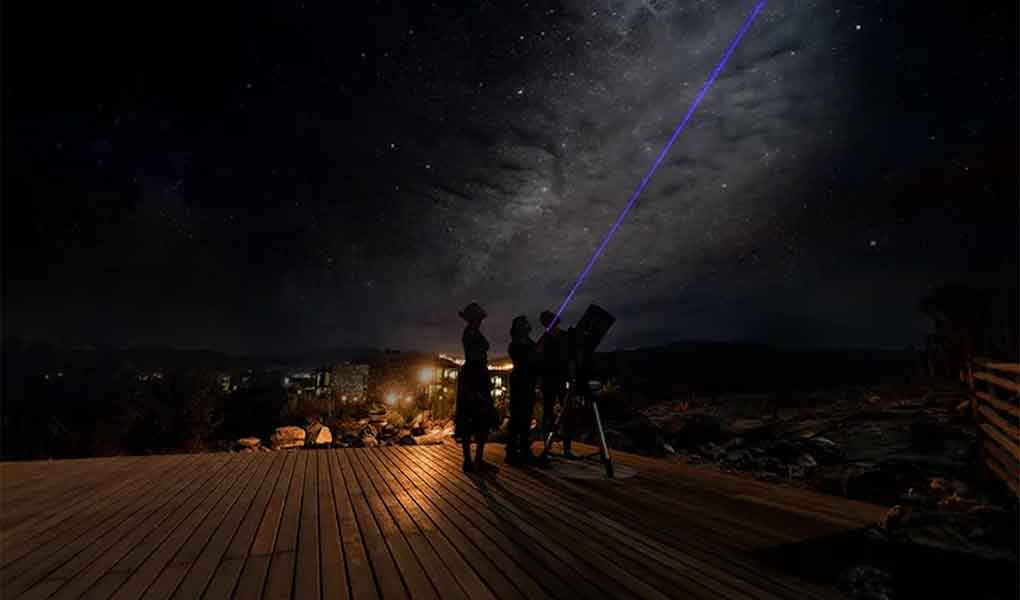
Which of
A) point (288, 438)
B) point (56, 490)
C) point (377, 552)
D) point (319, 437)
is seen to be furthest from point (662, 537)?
point (319, 437)

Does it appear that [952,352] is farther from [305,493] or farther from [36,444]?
[36,444]

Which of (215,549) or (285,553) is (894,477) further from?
(215,549)

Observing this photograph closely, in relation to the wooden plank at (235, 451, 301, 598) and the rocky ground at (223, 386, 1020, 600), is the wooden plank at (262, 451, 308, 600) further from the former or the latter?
the rocky ground at (223, 386, 1020, 600)

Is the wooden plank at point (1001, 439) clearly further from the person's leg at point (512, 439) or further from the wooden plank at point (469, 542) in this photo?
the wooden plank at point (469, 542)

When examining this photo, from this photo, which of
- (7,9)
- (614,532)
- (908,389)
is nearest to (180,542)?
(614,532)

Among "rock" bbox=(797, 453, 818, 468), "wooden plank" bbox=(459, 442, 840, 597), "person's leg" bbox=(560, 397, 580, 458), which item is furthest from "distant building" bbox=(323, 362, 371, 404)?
"wooden plank" bbox=(459, 442, 840, 597)

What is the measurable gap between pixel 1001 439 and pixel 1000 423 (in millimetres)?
205

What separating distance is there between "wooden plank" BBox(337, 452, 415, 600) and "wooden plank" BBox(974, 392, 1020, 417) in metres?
6.69

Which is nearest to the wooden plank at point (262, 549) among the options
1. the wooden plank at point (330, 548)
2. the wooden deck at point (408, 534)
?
the wooden deck at point (408, 534)

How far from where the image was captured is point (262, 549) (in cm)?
251

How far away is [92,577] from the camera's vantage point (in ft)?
7.09

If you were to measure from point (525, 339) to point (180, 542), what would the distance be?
12.0 ft

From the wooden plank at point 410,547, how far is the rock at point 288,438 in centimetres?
733

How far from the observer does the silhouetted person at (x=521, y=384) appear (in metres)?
5.21
